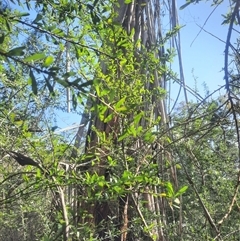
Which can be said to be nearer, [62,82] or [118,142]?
[62,82]

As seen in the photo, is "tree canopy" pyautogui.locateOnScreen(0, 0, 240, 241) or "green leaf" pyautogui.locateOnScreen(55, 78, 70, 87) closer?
"green leaf" pyautogui.locateOnScreen(55, 78, 70, 87)

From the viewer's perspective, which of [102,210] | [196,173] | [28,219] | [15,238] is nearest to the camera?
[102,210]

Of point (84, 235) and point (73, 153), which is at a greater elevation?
point (73, 153)

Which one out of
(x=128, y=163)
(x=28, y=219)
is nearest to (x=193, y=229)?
(x=128, y=163)

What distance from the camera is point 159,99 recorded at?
1.64 meters

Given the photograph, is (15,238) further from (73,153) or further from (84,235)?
(84,235)

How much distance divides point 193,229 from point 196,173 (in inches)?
18.8

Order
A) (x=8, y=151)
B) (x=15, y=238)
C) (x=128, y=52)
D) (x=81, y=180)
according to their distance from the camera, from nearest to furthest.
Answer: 1. (x=81, y=180)
2. (x=8, y=151)
3. (x=128, y=52)
4. (x=15, y=238)

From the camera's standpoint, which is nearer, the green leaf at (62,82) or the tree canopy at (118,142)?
the green leaf at (62,82)

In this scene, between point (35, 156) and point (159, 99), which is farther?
point (159, 99)

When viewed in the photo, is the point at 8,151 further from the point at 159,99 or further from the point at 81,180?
the point at 159,99

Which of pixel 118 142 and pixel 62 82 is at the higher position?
pixel 118 142

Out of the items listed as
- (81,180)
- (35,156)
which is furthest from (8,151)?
(81,180)

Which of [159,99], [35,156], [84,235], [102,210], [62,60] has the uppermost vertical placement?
[62,60]
